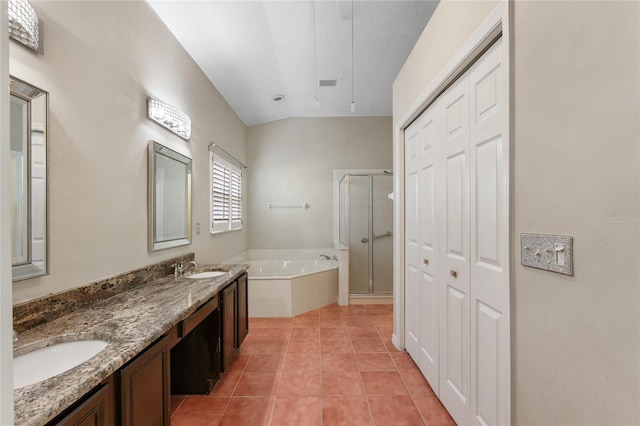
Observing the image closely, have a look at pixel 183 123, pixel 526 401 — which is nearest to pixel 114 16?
pixel 183 123

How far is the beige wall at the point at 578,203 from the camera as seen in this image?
0.72 meters

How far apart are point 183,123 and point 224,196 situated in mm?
1342

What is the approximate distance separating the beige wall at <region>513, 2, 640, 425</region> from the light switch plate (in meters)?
0.02

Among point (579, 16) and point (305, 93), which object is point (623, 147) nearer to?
point (579, 16)

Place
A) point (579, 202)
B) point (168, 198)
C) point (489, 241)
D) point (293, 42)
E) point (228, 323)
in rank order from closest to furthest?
1. point (579, 202)
2. point (489, 241)
3. point (228, 323)
4. point (168, 198)
5. point (293, 42)

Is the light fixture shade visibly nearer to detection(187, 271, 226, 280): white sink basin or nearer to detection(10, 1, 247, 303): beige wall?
detection(10, 1, 247, 303): beige wall

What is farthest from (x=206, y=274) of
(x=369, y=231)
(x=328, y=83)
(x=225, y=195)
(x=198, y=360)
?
(x=328, y=83)

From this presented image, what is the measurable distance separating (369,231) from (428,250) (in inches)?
91.5

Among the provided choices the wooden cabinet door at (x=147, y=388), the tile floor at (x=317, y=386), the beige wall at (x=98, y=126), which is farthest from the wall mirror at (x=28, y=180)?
the tile floor at (x=317, y=386)

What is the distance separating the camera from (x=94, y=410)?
855mm

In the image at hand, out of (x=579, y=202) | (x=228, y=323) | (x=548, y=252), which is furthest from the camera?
(x=228, y=323)

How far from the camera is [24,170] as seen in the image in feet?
3.85

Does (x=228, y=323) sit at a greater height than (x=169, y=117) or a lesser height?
lesser

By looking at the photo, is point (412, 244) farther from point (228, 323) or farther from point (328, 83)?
point (328, 83)
